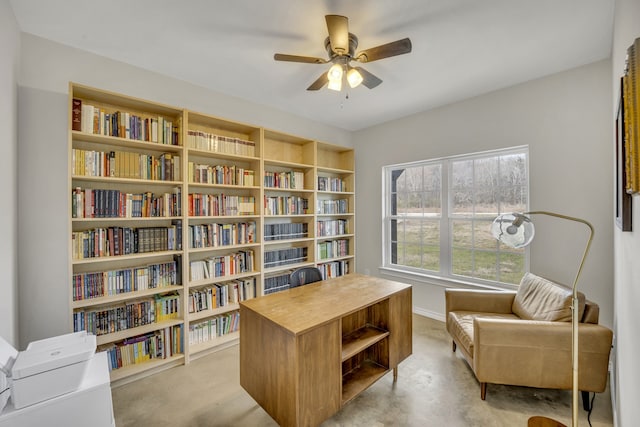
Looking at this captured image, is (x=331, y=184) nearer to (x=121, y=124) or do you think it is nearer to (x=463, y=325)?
(x=463, y=325)

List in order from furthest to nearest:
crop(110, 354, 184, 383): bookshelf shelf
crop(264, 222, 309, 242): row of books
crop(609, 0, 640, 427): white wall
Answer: crop(264, 222, 309, 242): row of books, crop(110, 354, 184, 383): bookshelf shelf, crop(609, 0, 640, 427): white wall

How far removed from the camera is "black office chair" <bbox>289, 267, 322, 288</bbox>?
2.55m

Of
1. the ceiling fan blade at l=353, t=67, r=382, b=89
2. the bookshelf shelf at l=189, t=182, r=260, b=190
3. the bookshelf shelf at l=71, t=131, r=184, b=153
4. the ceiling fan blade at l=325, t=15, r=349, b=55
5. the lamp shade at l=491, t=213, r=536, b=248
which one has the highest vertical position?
the ceiling fan blade at l=325, t=15, r=349, b=55

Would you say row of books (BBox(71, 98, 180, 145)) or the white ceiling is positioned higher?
the white ceiling

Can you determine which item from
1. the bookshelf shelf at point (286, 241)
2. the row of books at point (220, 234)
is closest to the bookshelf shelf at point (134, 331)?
the row of books at point (220, 234)

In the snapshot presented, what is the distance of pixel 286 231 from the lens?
3471 mm

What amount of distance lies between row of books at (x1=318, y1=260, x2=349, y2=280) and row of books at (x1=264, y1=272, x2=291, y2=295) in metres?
0.66

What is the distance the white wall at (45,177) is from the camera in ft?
6.54

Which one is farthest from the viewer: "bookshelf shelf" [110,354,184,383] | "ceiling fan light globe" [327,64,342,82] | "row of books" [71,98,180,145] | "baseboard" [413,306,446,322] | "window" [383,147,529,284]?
"baseboard" [413,306,446,322]

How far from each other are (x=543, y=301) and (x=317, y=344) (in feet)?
6.41

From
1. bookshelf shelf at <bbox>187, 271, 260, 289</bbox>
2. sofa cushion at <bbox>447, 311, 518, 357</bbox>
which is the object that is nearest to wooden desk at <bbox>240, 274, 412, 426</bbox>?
sofa cushion at <bbox>447, 311, 518, 357</bbox>

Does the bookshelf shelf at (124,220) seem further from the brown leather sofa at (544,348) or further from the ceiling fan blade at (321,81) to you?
the brown leather sofa at (544,348)

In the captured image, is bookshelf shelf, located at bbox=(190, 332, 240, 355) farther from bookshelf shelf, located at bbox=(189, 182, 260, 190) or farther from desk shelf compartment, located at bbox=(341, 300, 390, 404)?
bookshelf shelf, located at bbox=(189, 182, 260, 190)

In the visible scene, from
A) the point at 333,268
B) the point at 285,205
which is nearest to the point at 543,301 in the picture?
the point at 333,268
